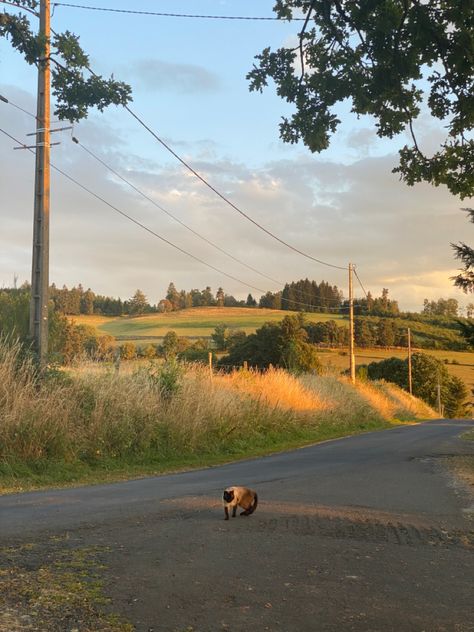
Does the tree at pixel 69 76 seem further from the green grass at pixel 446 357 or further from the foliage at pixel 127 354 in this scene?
the green grass at pixel 446 357

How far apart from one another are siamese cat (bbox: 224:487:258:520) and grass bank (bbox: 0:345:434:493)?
4582mm

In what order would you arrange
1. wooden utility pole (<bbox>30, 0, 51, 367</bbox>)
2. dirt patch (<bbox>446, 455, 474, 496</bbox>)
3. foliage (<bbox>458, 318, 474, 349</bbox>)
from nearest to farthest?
dirt patch (<bbox>446, 455, 474, 496</bbox>) < wooden utility pole (<bbox>30, 0, 51, 367</bbox>) < foliage (<bbox>458, 318, 474, 349</bbox>)

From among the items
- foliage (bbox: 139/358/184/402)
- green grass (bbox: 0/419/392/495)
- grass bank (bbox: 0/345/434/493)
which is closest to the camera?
green grass (bbox: 0/419/392/495)

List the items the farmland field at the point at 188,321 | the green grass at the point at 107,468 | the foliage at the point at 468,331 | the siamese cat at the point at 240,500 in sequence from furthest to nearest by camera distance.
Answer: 1. the farmland field at the point at 188,321
2. the foliage at the point at 468,331
3. the green grass at the point at 107,468
4. the siamese cat at the point at 240,500

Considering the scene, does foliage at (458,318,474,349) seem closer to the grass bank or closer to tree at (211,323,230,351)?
the grass bank

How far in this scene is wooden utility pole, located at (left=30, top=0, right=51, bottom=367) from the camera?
1422 centimetres

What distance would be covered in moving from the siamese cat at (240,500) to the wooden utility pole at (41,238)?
8190 millimetres

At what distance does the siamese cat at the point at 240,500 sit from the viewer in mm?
6817

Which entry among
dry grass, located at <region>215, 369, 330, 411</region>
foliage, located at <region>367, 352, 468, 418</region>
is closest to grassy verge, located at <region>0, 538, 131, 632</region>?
dry grass, located at <region>215, 369, 330, 411</region>

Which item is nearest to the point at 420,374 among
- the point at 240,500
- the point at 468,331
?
the point at 468,331

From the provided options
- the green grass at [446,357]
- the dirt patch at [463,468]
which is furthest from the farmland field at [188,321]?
A: the dirt patch at [463,468]

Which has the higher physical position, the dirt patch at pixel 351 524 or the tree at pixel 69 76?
the tree at pixel 69 76

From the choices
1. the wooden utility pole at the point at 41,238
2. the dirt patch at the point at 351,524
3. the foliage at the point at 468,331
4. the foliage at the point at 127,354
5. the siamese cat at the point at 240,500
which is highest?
the wooden utility pole at the point at 41,238

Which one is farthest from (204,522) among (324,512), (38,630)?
(38,630)
